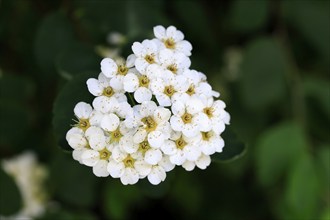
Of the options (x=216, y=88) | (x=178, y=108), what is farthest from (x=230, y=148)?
(x=216, y=88)

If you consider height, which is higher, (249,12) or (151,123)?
(249,12)

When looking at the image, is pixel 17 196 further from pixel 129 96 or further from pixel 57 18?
pixel 129 96

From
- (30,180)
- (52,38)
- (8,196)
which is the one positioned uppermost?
(52,38)

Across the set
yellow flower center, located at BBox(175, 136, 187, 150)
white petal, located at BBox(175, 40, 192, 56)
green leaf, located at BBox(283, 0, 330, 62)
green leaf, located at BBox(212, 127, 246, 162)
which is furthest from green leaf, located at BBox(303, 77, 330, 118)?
yellow flower center, located at BBox(175, 136, 187, 150)

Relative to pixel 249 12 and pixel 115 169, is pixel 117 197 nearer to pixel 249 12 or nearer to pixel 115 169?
pixel 249 12

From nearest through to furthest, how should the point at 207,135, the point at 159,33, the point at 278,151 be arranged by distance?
the point at 207,135 < the point at 159,33 < the point at 278,151

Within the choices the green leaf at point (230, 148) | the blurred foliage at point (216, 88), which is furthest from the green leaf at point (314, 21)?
the green leaf at point (230, 148)

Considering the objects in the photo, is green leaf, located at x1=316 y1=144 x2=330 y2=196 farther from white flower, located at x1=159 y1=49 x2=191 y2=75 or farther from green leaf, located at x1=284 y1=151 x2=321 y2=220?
white flower, located at x1=159 y1=49 x2=191 y2=75
